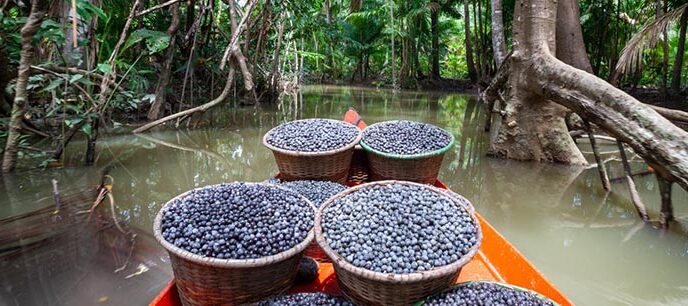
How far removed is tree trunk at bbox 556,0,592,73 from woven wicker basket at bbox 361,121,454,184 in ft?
11.6

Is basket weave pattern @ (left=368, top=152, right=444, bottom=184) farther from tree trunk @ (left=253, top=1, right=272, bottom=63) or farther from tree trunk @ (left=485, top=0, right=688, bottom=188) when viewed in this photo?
tree trunk @ (left=253, top=1, right=272, bottom=63)

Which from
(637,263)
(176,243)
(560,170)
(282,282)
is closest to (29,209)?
(176,243)

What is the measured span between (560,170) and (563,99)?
0.96 m

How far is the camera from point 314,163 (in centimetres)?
243

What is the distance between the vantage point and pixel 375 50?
16.5m

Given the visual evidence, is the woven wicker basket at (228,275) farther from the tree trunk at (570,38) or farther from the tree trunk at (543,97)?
the tree trunk at (570,38)

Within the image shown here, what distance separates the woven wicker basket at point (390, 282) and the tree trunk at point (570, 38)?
15.4 feet

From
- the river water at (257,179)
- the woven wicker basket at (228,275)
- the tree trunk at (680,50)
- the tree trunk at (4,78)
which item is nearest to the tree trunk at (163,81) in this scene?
the river water at (257,179)

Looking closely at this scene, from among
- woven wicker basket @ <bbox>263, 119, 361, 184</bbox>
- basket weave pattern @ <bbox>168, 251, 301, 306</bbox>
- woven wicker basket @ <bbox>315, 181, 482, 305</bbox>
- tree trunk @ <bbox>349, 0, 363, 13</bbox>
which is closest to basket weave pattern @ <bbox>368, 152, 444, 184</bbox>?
woven wicker basket @ <bbox>263, 119, 361, 184</bbox>

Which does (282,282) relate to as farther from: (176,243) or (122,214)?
(122,214)

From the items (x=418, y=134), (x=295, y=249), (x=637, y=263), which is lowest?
(x=637, y=263)

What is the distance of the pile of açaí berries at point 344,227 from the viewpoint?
1376mm

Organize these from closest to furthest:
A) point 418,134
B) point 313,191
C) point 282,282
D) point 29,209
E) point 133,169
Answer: point 282,282 → point 313,191 → point 418,134 → point 29,209 → point 133,169

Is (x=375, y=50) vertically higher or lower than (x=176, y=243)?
higher
